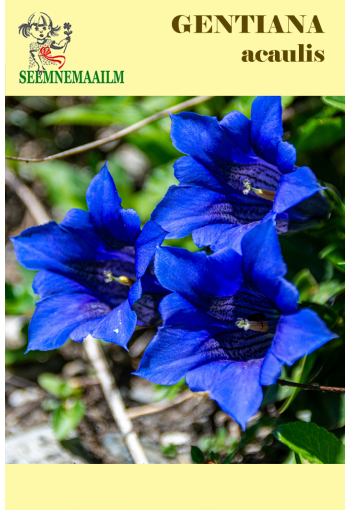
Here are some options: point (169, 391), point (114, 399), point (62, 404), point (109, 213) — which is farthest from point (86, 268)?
point (62, 404)

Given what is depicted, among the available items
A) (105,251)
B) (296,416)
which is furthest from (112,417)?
(105,251)

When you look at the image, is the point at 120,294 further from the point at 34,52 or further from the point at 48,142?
the point at 48,142

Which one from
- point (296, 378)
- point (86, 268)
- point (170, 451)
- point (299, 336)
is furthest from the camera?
point (170, 451)

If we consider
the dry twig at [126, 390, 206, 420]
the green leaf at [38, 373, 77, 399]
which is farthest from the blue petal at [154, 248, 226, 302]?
the green leaf at [38, 373, 77, 399]

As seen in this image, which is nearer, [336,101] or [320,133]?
[336,101]

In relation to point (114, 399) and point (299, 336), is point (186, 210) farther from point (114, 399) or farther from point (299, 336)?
point (114, 399)

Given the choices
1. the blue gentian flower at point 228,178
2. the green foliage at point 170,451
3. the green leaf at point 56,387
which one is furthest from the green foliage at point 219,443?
the blue gentian flower at point 228,178

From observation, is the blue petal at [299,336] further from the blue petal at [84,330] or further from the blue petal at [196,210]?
the blue petal at [84,330]

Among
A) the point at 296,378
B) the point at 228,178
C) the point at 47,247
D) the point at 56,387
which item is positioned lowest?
the point at 56,387
